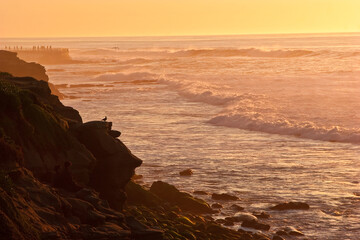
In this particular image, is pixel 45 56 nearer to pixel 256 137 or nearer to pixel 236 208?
pixel 256 137

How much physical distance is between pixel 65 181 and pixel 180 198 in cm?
746

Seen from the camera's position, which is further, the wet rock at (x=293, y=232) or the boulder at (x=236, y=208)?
the boulder at (x=236, y=208)

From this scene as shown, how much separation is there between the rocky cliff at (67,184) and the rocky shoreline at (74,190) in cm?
3

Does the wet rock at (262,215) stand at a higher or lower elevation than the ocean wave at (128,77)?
lower

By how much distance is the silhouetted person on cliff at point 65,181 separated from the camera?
19531 millimetres

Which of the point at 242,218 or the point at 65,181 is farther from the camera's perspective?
the point at 242,218

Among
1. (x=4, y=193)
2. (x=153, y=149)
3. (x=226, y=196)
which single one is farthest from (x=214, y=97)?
(x=4, y=193)

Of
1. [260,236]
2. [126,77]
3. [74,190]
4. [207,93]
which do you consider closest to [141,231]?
[74,190]

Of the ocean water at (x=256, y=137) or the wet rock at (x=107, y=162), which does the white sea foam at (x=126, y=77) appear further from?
the wet rock at (x=107, y=162)

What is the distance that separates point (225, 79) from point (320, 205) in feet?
226

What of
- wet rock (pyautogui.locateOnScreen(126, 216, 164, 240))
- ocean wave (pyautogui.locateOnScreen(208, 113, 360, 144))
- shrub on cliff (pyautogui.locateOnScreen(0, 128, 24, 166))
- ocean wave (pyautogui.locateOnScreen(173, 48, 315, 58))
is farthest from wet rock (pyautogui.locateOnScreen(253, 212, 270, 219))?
ocean wave (pyautogui.locateOnScreen(173, 48, 315, 58))

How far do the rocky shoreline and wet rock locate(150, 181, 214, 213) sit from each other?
0.04 metres

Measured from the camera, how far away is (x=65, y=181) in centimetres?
1964

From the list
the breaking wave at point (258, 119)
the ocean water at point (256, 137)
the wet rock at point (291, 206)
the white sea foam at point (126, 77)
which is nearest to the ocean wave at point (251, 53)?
the white sea foam at point (126, 77)
